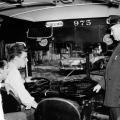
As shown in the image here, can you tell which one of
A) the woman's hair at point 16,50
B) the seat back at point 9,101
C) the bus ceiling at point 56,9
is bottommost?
the seat back at point 9,101

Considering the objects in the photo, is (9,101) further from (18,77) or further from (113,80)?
(113,80)

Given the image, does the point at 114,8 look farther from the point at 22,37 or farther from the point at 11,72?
the point at 11,72

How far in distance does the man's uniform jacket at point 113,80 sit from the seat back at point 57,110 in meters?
0.96

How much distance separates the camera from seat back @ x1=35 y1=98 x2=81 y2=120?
252 centimetres

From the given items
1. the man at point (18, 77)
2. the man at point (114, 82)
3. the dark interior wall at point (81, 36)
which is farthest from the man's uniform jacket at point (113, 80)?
the dark interior wall at point (81, 36)

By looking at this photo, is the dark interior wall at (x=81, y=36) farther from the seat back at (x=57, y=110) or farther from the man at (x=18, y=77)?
the seat back at (x=57, y=110)

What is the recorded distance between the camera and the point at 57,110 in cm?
256

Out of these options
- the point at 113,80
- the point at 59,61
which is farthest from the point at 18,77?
the point at 59,61

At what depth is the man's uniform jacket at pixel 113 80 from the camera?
3354mm

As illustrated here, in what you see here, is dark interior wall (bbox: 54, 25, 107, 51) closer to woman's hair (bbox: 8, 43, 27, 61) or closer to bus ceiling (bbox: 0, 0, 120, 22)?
bus ceiling (bbox: 0, 0, 120, 22)

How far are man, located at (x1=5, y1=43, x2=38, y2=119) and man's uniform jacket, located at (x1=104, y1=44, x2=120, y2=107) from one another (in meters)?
0.89

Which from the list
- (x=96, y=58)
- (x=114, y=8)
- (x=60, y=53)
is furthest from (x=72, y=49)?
(x=114, y=8)

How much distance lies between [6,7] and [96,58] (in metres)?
5.63

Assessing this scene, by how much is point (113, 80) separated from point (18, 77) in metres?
1.10
